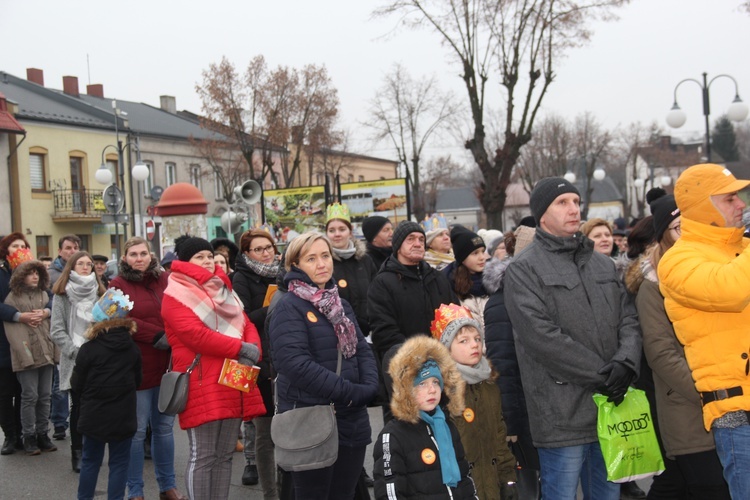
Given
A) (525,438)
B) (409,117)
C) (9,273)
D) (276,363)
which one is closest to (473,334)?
(525,438)

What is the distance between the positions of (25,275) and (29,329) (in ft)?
1.86

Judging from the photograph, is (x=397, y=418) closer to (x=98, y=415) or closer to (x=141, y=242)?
(x=98, y=415)

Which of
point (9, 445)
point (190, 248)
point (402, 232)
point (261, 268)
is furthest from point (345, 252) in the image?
point (9, 445)

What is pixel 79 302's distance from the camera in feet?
23.5

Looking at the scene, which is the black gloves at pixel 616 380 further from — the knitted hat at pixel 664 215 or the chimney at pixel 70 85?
the chimney at pixel 70 85

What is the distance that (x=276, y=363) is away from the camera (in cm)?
445

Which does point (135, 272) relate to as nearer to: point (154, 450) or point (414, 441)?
point (154, 450)

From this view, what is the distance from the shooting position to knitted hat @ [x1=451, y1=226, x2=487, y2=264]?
20.1 feet

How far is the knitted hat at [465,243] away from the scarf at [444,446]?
224 cm

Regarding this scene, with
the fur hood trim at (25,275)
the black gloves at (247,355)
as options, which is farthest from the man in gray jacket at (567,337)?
the fur hood trim at (25,275)

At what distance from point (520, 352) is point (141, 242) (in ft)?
12.1

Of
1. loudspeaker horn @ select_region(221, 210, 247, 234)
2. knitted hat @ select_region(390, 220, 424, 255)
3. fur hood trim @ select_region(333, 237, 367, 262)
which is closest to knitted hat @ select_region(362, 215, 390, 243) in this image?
fur hood trim @ select_region(333, 237, 367, 262)

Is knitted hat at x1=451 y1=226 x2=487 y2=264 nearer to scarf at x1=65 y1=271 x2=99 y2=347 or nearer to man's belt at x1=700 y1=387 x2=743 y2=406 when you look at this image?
man's belt at x1=700 y1=387 x2=743 y2=406

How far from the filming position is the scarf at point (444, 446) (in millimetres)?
3891
